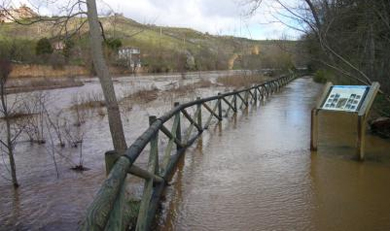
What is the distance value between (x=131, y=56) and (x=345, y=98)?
9199 centimetres

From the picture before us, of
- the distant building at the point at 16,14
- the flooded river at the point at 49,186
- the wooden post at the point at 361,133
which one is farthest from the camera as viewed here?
the wooden post at the point at 361,133

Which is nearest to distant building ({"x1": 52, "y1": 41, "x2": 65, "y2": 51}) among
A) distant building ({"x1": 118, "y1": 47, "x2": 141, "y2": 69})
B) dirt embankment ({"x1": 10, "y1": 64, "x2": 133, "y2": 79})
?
dirt embankment ({"x1": 10, "y1": 64, "x2": 133, "y2": 79})

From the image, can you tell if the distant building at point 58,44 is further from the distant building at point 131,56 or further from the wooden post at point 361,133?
the distant building at point 131,56

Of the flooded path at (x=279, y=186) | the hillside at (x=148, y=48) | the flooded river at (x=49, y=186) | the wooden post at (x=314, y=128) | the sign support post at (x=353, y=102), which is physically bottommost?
the flooded river at (x=49, y=186)

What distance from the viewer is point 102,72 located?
7781mm

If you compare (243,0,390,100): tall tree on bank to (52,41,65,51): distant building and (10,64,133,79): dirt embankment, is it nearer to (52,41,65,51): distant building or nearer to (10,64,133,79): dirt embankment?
(52,41,65,51): distant building

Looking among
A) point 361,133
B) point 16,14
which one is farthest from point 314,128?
point 16,14

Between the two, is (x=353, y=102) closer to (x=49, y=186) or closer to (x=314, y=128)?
(x=314, y=128)

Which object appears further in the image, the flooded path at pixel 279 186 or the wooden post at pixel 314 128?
the wooden post at pixel 314 128

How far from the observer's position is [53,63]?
64625 mm

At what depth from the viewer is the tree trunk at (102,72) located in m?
7.48

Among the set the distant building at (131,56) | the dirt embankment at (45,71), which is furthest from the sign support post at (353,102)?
the distant building at (131,56)

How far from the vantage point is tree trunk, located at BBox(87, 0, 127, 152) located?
24.5ft

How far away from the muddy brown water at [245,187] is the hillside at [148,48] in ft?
8.88
